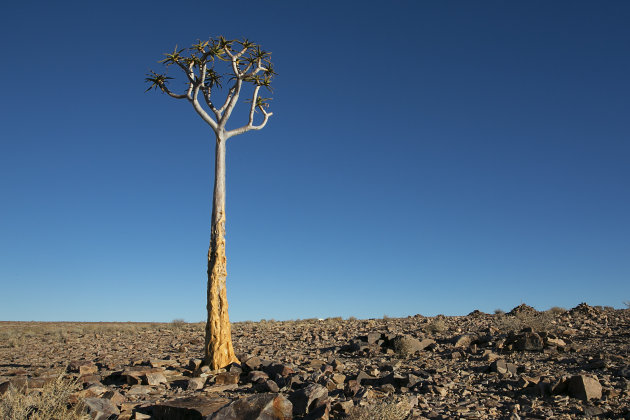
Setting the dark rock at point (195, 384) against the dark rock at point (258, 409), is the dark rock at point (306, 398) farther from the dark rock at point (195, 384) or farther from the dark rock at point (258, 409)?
the dark rock at point (195, 384)

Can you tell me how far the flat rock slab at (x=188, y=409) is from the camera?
8.15 m

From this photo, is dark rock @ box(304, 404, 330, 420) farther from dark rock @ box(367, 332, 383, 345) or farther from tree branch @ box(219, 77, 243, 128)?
tree branch @ box(219, 77, 243, 128)

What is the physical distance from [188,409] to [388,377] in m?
4.28

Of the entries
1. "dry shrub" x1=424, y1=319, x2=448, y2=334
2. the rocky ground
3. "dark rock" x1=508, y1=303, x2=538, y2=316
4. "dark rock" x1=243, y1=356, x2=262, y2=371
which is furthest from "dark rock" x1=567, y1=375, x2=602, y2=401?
"dark rock" x1=508, y1=303, x2=538, y2=316

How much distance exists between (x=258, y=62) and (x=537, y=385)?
12.6 m

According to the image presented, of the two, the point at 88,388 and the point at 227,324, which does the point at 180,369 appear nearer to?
the point at 227,324

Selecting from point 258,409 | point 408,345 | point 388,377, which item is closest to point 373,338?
point 408,345

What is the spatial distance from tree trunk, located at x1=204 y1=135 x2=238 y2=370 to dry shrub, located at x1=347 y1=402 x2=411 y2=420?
6.29m

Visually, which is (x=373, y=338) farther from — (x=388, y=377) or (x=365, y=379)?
(x=388, y=377)

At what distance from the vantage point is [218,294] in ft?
45.8

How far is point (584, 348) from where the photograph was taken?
43.1ft

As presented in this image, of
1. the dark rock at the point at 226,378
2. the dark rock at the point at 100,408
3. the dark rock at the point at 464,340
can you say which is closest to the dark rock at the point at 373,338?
the dark rock at the point at 464,340

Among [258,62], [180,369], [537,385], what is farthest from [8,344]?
[537,385]

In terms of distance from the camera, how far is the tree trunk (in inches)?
531
